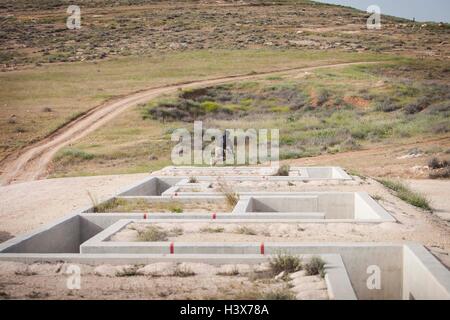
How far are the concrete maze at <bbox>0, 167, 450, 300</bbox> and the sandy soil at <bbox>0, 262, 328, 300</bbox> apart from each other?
0.20m

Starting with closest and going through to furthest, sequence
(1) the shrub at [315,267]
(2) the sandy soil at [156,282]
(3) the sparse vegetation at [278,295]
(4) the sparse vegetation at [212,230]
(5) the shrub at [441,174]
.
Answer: (3) the sparse vegetation at [278,295], (2) the sandy soil at [156,282], (1) the shrub at [315,267], (4) the sparse vegetation at [212,230], (5) the shrub at [441,174]

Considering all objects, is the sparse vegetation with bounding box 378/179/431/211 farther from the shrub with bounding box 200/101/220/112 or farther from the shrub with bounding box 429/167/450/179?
the shrub with bounding box 200/101/220/112

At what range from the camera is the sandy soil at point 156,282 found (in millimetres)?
6074

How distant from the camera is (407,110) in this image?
104 ft

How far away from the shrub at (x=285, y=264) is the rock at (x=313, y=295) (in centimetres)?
79

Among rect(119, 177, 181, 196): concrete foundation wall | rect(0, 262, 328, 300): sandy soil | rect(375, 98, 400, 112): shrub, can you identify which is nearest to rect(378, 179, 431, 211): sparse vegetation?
rect(119, 177, 181, 196): concrete foundation wall

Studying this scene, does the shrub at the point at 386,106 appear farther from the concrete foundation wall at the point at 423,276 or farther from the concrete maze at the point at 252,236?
the concrete foundation wall at the point at 423,276

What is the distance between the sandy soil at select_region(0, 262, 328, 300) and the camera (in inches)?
239

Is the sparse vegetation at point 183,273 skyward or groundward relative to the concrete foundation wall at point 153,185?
groundward

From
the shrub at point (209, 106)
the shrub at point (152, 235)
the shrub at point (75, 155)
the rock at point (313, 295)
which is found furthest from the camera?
the shrub at point (209, 106)

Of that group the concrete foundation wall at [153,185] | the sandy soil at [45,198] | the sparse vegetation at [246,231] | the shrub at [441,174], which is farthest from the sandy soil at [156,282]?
the shrub at [441,174]

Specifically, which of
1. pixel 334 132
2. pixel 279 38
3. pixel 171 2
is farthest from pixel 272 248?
pixel 171 2

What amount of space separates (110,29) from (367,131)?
38.2 meters

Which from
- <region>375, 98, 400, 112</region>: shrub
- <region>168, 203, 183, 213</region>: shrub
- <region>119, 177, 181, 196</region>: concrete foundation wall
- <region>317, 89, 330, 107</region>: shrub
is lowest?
<region>168, 203, 183, 213</region>: shrub
